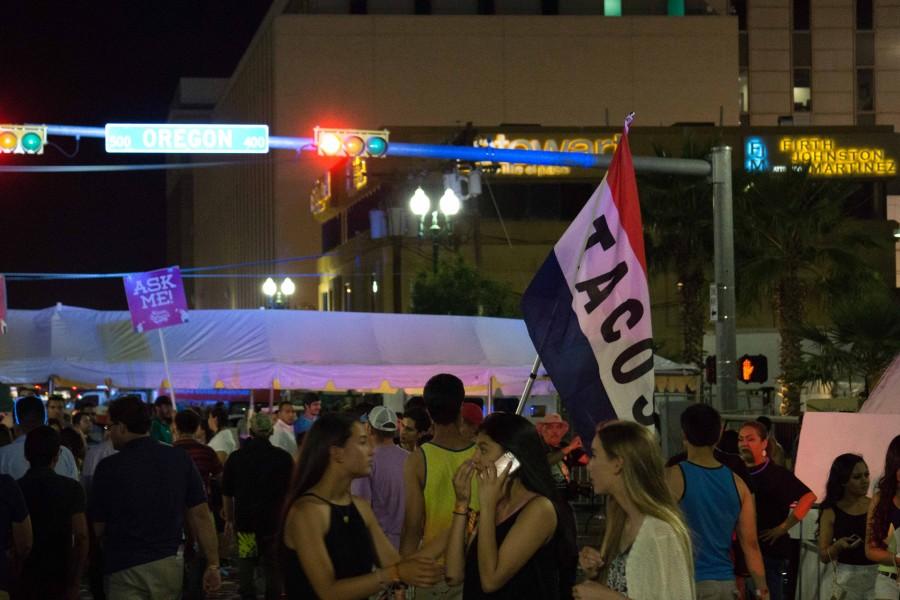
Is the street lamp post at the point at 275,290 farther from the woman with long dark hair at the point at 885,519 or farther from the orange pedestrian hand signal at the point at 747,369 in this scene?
the woman with long dark hair at the point at 885,519

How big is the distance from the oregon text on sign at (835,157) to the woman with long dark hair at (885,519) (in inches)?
1977

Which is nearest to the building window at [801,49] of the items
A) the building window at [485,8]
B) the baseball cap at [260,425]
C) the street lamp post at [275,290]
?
the building window at [485,8]

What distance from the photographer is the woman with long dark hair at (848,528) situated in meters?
9.05

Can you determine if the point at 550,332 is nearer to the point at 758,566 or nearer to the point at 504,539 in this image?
the point at 758,566

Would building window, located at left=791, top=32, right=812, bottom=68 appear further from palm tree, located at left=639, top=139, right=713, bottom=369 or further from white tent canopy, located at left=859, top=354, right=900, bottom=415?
white tent canopy, located at left=859, top=354, right=900, bottom=415

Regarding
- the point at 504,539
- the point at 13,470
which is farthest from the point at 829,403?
the point at 504,539

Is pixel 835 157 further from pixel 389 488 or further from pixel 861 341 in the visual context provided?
pixel 389 488

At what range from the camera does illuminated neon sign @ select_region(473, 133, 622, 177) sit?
55.5 m

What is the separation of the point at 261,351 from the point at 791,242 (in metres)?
12.5

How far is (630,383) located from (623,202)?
Answer: 4.39 feet

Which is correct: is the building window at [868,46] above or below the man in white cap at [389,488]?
above

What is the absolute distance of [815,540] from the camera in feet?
36.3

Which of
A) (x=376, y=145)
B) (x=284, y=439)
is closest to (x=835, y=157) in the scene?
(x=376, y=145)

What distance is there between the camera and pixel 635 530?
5141mm
